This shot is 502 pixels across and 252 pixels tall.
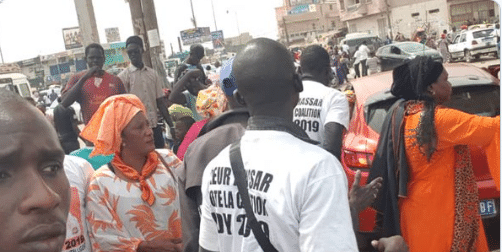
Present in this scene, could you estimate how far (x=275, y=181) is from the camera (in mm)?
→ 1806

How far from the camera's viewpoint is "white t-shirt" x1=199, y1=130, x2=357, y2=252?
1.72 metres

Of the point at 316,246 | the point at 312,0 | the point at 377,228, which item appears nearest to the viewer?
the point at 316,246

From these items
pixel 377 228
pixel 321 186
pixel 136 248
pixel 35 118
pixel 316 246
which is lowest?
pixel 377 228

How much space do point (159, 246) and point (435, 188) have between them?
151 cm

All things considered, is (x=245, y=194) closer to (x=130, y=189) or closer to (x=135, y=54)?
(x=130, y=189)

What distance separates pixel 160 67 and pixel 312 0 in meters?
109

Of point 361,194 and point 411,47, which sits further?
point 411,47

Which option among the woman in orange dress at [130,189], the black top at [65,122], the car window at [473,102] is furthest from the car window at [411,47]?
the woman in orange dress at [130,189]

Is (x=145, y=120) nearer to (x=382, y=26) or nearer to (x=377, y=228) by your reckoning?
(x=377, y=228)

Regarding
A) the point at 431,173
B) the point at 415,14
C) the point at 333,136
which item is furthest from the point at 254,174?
the point at 415,14

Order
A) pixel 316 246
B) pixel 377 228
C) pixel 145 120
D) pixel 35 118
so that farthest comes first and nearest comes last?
pixel 377 228 → pixel 145 120 → pixel 316 246 → pixel 35 118

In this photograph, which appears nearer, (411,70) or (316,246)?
(316,246)

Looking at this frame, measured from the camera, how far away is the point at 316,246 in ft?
5.65

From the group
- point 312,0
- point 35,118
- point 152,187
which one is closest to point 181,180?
point 152,187
